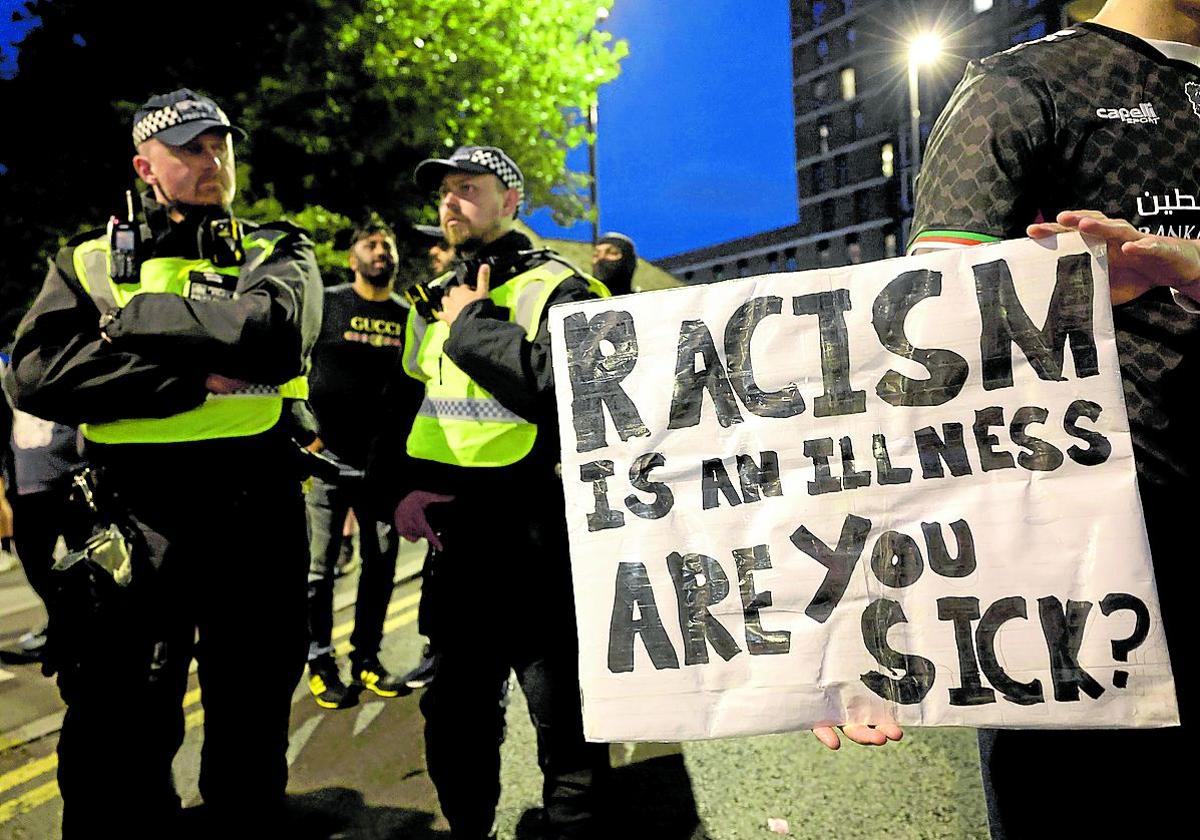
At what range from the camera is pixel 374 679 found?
4.29 metres

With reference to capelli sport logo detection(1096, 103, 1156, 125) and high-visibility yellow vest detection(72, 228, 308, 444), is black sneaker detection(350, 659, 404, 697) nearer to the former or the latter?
high-visibility yellow vest detection(72, 228, 308, 444)

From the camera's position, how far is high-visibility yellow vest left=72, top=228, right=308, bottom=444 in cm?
224

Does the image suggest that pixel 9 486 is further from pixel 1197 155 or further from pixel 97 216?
pixel 97 216

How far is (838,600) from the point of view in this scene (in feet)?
4.23

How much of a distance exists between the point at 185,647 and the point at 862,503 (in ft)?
6.72

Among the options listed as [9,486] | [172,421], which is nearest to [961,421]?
[172,421]

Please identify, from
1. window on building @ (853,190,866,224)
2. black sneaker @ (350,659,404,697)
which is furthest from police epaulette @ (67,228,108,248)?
window on building @ (853,190,866,224)

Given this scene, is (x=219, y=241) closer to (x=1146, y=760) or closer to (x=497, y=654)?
(x=497, y=654)

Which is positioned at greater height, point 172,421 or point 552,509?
point 172,421

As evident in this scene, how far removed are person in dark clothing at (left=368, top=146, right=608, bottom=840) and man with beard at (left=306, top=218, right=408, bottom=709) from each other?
1887 millimetres

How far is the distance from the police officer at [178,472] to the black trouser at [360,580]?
1733mm

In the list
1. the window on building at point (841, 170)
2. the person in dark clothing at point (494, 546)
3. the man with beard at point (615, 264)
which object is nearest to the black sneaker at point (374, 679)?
the person in dark clothing at point (494, 546)

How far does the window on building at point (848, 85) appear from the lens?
6131cm

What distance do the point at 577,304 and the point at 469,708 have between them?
4.64 feet
